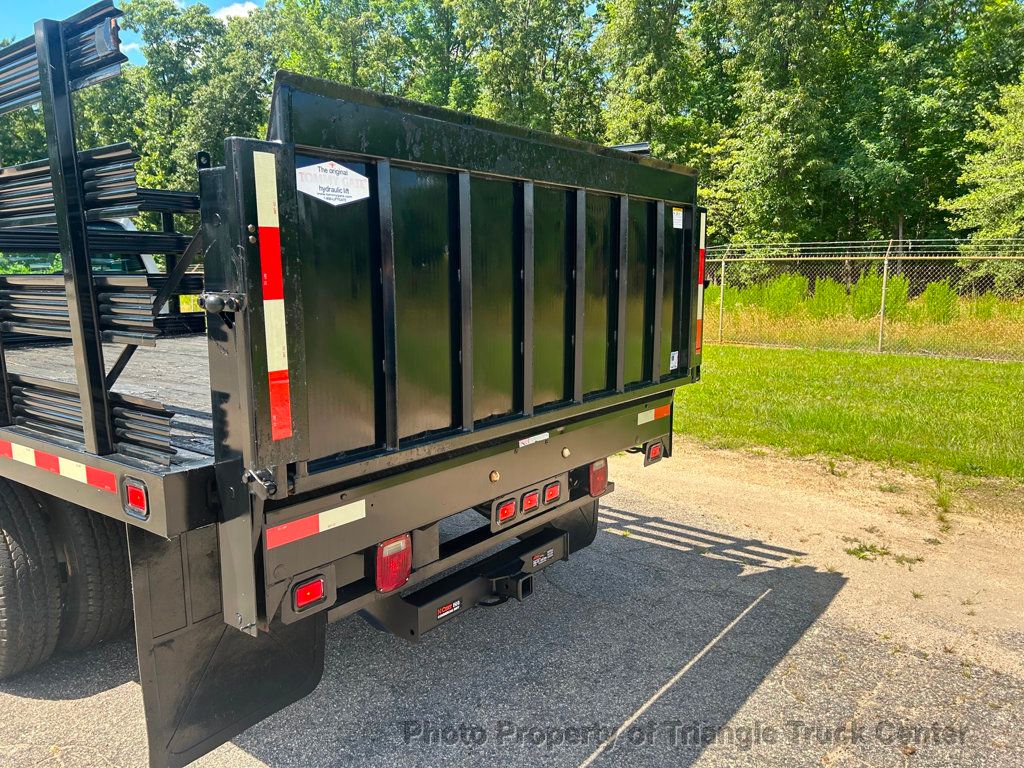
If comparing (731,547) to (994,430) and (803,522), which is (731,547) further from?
(994,430)

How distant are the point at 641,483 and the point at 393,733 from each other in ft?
12.6

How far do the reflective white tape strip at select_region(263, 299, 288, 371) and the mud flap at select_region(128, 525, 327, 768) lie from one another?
671mm

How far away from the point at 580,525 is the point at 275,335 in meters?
2.79

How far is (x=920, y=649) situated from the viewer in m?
3.63

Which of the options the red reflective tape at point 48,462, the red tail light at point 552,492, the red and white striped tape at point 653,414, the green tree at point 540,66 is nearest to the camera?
the red reflective tape at point 48,462

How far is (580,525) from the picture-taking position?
14.6 ft

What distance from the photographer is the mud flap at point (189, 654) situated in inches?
90.8

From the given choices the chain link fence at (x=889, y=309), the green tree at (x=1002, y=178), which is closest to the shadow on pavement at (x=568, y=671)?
the chain link fence at (x=889, y=309)

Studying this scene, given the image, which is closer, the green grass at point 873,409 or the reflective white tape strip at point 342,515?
the reflective white tape strip at point 342,515

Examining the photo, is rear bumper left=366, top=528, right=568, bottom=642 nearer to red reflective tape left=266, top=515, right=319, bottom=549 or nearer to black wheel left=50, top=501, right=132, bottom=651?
red reflective tape left=266, top=515, right=319, bottom=549

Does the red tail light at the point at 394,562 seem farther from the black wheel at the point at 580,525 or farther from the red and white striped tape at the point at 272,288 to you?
the black wheel at the point at 580,525

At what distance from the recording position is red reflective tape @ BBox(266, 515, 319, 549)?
7.39 feet

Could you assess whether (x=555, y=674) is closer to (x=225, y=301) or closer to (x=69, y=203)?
(x=225, y=301)

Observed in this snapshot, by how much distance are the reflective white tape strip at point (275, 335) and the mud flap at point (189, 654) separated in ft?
2.20
